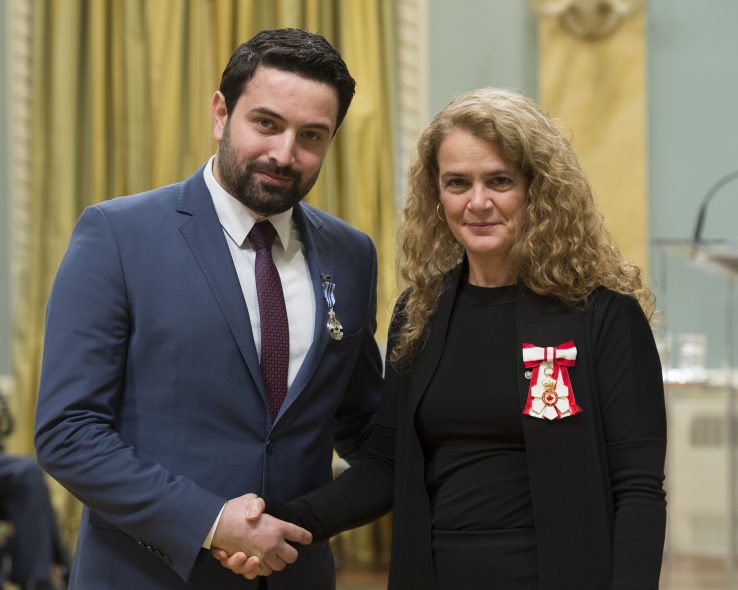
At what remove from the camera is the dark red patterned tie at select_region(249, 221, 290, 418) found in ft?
7.59

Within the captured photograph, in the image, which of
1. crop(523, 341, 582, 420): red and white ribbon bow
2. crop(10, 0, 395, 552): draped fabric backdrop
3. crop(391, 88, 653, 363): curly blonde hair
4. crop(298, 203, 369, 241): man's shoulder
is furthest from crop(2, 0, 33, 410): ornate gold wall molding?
crop(523, 341, 582, 420): red and white ribbon bow

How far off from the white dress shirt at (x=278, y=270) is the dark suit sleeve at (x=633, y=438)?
620 millimetres

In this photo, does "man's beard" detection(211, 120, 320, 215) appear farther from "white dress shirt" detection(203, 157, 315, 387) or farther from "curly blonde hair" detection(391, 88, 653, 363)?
"curly blonde hair" detection(391, 88, 653, 363)

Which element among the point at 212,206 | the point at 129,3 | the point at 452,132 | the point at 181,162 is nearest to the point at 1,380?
the point at 181,162

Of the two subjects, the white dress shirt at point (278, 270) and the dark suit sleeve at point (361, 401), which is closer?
the white dress shirt at point (278, 270)

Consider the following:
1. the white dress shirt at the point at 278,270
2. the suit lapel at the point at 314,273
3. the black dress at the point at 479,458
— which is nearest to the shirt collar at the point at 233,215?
the white dress shirt at the point at 278,270

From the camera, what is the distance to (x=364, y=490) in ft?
7.89

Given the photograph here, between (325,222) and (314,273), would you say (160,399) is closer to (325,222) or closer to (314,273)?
(314,273)

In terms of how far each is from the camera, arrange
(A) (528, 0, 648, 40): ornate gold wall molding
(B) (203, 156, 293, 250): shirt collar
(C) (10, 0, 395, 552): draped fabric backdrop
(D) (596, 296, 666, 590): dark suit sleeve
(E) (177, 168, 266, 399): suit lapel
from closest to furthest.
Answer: (D) (596, 296, 666, 590): dark suit sleeve < (E) (177, 168, 266, 399): suit lapel < (B) (203, 156, 293, 250): shirt collar < (A) (528, 0, 648, 40): ornate gold wall molding < (C) (10, 0, 395, 552): draped fabric backdrop

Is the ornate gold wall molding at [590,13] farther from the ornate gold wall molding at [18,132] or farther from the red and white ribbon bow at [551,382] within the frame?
the red and white ribbon bow at [551,382]

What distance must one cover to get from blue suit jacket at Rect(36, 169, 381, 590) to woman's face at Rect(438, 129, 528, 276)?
1.25 ft

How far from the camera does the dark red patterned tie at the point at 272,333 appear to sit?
2.31m

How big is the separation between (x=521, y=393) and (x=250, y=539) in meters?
0.58

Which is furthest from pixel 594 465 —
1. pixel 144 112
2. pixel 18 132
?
pixel 18 132
